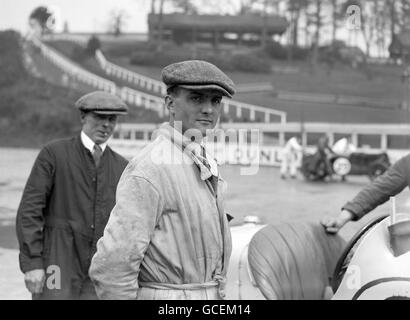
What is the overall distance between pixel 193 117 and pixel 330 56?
41.6 metres

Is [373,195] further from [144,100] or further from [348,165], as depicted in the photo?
[144,100]

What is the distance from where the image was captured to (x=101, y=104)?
3.84 metres

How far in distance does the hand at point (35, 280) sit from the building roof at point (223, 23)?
39299mm

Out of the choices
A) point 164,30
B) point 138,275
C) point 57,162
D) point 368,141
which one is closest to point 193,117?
point 138,275

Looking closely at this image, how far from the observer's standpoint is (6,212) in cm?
1105

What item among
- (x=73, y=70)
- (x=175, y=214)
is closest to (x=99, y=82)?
(x=73, y=70)

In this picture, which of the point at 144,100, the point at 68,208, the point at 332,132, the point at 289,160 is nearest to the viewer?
the point at 68,208

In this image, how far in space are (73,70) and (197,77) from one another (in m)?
37.1

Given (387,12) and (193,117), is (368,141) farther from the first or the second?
(193,117)

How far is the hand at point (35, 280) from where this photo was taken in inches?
137

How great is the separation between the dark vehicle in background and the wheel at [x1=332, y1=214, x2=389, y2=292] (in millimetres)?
14355

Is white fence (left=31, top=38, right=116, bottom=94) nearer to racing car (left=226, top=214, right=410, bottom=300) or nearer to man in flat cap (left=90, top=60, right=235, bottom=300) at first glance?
racing car (left=226, top=214, right=410, bottom=300)

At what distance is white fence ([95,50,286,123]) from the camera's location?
29658 millimetres

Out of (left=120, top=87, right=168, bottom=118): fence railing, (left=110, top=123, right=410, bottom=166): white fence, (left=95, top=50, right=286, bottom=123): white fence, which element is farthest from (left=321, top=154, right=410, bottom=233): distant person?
(left=120, top=87, right=168, bottom=118): fence railing
